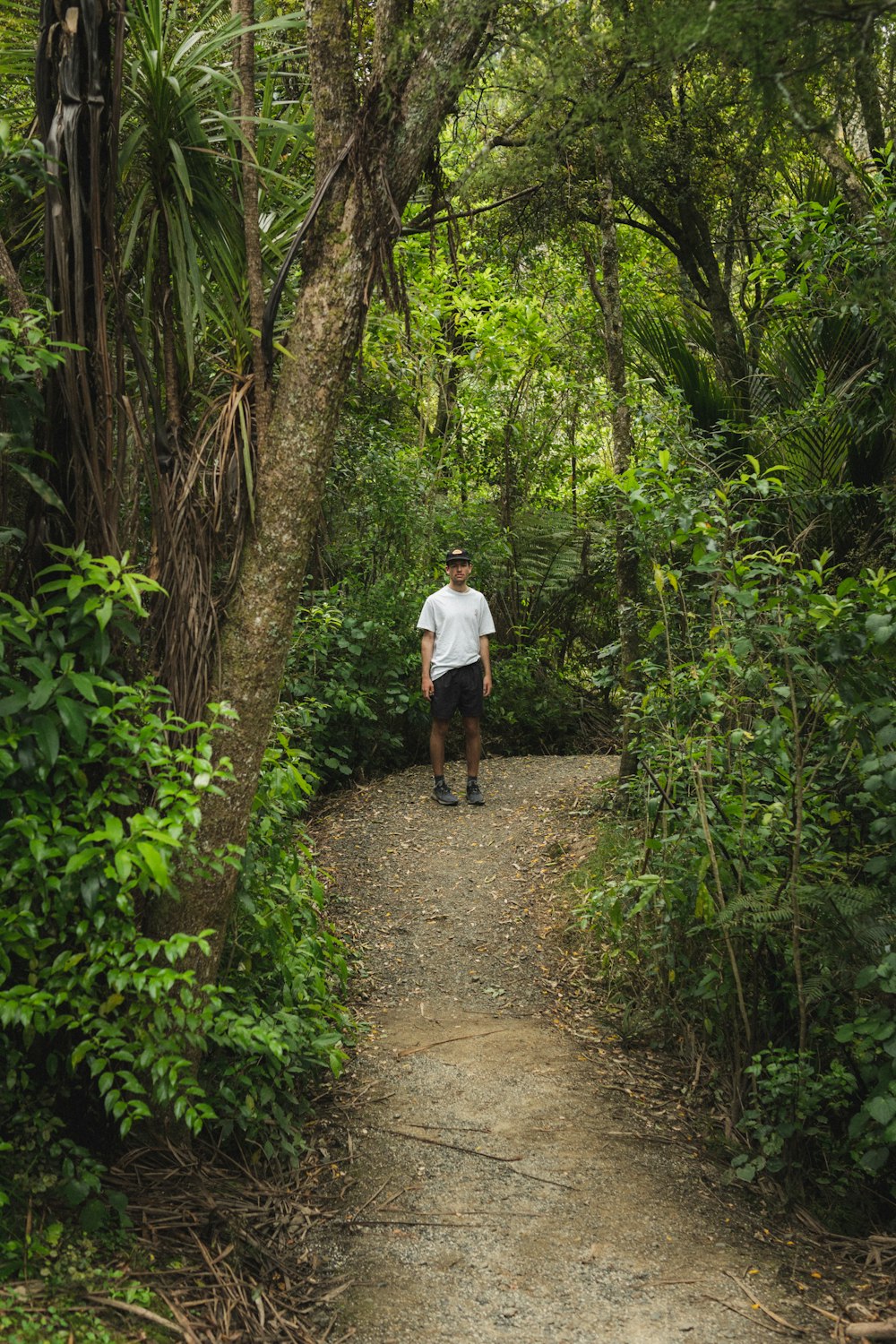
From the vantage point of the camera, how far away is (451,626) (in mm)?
8328

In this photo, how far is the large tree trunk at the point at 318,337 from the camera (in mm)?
3535

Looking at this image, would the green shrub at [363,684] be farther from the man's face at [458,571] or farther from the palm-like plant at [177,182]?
the palm-like plant at [177,182]

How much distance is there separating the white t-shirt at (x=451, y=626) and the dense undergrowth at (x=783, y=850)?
141 inches

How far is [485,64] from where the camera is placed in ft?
13.9

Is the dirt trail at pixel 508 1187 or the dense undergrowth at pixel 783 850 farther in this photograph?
the dense undergrowth at pixel 783 850

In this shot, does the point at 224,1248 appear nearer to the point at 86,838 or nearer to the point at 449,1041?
the point at 86,838

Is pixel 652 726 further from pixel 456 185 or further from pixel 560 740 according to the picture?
pixel 560 740

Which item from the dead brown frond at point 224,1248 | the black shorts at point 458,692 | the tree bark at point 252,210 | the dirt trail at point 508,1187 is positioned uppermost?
the tree bark at point 252,210

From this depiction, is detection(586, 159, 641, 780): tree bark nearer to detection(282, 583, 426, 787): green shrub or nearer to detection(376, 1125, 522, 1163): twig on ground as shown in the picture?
detection(282, 583, 426, 787): green shrub

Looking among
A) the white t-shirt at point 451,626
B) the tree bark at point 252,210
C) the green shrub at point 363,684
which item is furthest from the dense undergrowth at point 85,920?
the green shrub at point 363,684

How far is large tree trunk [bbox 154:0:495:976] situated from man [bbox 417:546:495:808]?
184 inches

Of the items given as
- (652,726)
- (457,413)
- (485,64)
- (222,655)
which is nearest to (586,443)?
(457,413)

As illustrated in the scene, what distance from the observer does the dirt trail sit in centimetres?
336

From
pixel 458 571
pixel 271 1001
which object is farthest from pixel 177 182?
pixel 458 571
